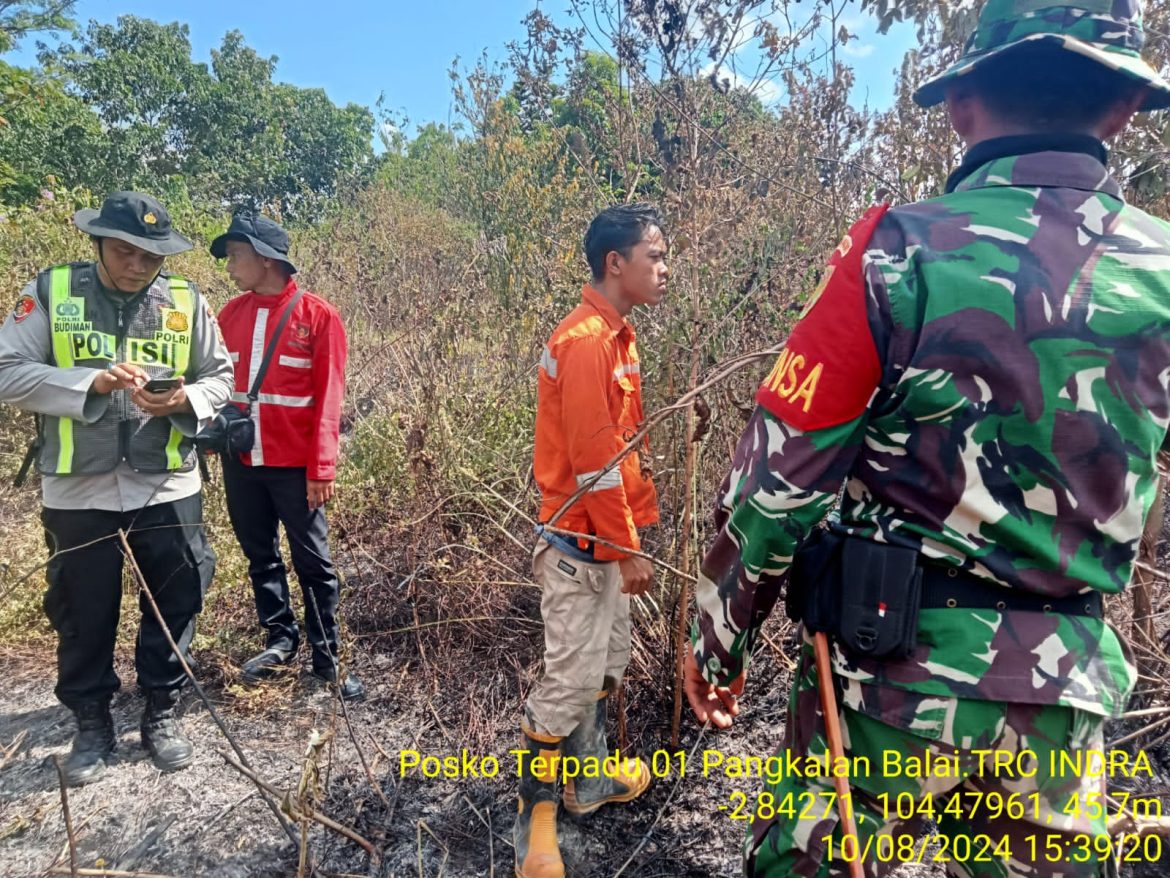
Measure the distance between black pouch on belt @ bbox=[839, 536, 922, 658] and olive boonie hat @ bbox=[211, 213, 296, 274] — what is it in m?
2.55

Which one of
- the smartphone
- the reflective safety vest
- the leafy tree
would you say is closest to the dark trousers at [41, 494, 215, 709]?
the reflective safety vest

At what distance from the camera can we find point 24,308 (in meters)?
2.30

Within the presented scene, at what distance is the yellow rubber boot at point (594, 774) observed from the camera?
2.20m

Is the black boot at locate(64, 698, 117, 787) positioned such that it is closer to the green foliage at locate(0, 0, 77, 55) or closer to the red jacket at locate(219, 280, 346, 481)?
the red jacket at locate(219, 280, 346, 481)

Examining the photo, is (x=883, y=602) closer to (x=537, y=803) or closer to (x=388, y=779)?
(x=537, y=803)

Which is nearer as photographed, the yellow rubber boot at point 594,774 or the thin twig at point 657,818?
the thin twig at point 657,818

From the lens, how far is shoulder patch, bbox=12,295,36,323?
229cm

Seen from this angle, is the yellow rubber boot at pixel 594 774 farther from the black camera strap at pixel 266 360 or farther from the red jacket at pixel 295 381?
the black camera strap at pixel 266 360

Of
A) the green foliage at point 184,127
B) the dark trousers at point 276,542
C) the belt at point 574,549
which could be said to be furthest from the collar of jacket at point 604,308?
the green foliage at point 184,127

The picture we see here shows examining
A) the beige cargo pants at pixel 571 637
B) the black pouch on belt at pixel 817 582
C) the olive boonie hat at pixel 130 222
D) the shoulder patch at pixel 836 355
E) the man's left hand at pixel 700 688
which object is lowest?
the beige cargo pants at pixel 571 637

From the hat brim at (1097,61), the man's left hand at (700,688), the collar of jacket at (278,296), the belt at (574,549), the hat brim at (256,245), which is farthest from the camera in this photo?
the collar of jacket at (278,296)

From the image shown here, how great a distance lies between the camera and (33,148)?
20172mm

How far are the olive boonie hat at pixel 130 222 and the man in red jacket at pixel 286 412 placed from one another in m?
0.42

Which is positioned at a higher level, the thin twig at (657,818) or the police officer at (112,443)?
the police officer at (112,443)
